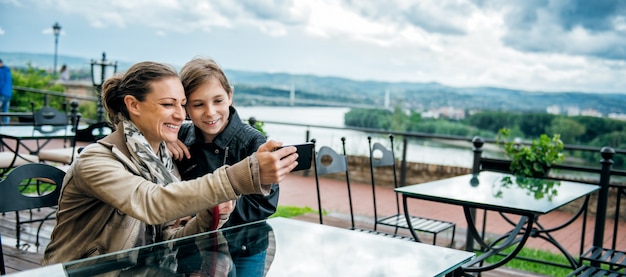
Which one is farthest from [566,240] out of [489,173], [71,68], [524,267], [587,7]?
[71,68]

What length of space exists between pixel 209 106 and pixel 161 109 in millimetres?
386

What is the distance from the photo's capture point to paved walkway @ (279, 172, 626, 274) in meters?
6.00

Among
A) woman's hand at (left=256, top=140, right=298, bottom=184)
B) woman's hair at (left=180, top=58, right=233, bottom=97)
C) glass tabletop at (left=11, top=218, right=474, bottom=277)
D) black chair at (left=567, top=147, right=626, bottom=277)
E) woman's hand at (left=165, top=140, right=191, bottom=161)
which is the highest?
woman's hair at (left=180, top=58, right=233, bottom=97)

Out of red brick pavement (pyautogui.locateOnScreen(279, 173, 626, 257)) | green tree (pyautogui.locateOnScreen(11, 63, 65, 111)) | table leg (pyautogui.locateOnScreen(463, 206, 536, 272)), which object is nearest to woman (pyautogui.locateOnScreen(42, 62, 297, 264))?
table leg (pyautogui.locateOnScreen(463, 206, 536, 272))

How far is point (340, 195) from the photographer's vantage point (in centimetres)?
838

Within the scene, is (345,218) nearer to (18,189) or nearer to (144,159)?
(18,189)

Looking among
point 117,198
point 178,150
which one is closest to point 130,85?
point 117,198

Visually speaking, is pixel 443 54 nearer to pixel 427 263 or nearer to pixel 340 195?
pixel 340 195

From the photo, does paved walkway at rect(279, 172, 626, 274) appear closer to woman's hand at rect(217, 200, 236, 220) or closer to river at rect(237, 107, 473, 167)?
river at rect(237, 107, 473, 167)

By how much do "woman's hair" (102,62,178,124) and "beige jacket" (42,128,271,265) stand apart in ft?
0.25

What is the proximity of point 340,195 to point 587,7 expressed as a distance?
6643mm

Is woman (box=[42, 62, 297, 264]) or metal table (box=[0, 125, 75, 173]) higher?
woman (box=[42, 62, 297, 264])

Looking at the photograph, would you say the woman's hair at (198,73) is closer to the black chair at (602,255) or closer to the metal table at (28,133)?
the black chair at (602,255)

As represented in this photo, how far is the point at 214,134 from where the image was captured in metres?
2.18
